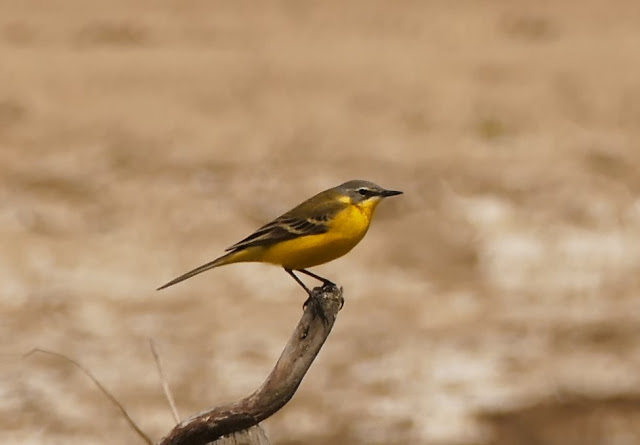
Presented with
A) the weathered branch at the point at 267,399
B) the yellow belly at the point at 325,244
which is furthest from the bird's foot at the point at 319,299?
the yellow belly at the point at 325,244

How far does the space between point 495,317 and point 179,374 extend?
2.98 meters

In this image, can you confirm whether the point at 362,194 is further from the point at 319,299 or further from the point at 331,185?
the point at 331,185

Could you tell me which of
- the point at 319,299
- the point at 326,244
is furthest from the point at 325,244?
the point at 319,299

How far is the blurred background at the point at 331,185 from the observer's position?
1155 cm

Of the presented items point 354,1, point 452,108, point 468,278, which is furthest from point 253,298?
point 354,1

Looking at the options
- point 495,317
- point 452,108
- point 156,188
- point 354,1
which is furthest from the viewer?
point 354,1

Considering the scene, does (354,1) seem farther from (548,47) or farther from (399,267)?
(399,267)

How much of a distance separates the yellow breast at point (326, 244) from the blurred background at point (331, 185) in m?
5.09

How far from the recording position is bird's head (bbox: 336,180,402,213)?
6.05 m

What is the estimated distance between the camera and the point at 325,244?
19.3 ft

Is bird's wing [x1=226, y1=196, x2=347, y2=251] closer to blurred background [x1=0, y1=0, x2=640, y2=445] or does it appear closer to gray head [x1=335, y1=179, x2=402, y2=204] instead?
gray head [x1=335, y1=179, x2=402, y2=204]

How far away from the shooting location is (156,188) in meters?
15.2

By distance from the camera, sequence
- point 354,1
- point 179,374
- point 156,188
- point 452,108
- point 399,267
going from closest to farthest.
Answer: point 179,374
point 399,267
point 156,188
point 452,108
point 354,1

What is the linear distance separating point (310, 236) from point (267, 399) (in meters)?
1.94
